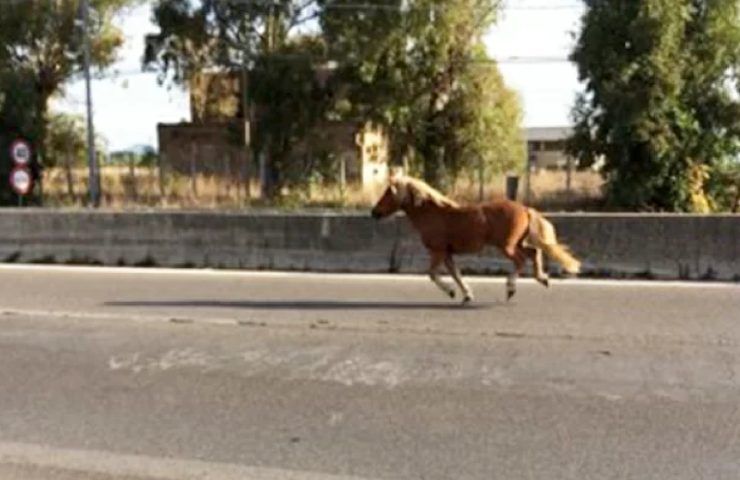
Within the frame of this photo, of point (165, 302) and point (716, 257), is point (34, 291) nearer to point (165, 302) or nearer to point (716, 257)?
point (165, 302)

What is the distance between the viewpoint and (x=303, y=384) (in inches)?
291

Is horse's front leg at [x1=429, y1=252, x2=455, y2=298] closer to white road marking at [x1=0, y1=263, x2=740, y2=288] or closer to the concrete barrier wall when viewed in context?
white road marking at [x1=0, y1=263, x2=740, y2=288]

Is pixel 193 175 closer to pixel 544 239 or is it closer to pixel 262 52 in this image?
pixel 262 52

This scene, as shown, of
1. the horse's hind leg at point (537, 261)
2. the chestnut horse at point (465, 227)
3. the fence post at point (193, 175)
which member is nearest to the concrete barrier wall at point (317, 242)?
the horse's hind leg at point (537, 261)

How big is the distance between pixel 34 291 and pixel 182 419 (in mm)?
6632

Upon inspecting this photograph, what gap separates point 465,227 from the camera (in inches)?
439

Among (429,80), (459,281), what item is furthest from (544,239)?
(429,80)

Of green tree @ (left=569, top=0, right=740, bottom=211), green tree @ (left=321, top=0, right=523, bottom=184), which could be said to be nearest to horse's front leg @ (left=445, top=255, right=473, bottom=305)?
green tree @ (left=569, top=0, right=740, bottom=211)

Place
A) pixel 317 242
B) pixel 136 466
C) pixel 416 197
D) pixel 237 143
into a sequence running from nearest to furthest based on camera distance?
pixel 136 466
pixel 416 197
pixel 317 242
pixel 237 143

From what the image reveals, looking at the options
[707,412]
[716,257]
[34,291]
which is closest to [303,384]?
[707,412]

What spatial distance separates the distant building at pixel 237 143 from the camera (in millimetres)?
36438

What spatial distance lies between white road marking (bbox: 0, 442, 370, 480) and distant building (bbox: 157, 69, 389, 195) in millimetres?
28640

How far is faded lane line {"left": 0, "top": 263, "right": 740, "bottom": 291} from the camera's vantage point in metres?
12.5

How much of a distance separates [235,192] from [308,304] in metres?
22.9
